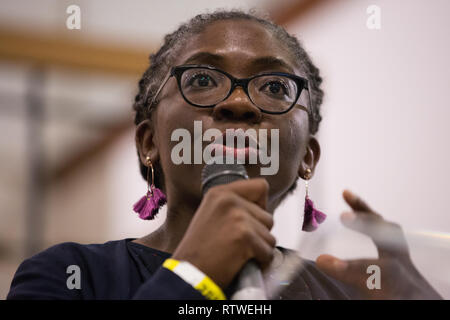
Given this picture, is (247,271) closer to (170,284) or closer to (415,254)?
(170,284)

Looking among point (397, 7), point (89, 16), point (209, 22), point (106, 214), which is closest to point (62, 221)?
point (106, 214)

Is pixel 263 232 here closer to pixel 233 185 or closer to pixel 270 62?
pixel 233 185

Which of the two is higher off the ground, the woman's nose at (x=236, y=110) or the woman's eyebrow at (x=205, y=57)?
the woman's eyebrow at (x=205, y=57)

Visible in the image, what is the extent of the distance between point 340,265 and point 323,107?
3.10ft

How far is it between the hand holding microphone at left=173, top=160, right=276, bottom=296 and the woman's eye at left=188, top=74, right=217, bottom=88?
0.27 m

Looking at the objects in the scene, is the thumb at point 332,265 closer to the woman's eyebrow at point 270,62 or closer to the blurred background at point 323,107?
the blurred background at point 323,107

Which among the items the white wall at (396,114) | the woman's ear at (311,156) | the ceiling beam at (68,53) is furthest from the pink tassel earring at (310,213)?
the ceiling beam at (68,53)

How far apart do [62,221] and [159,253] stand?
4466 millimetres

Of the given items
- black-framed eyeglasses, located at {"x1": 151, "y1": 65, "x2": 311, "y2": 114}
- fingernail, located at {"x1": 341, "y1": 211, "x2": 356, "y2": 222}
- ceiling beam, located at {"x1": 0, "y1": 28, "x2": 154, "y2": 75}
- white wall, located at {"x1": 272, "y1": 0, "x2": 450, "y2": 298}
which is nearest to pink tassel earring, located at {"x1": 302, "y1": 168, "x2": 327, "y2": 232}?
black-framed eyeglasses, located at {"x1": 151, "y1": 65, "x2": 311, "y2": 114}

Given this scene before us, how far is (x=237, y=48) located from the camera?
0.90 metres

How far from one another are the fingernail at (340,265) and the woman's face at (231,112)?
19 cm

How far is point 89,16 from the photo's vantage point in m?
2.63

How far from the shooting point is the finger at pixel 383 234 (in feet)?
2.16

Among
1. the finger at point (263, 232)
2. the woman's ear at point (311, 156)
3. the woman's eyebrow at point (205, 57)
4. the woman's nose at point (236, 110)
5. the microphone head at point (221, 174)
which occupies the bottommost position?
the finger at point (263, 232)
